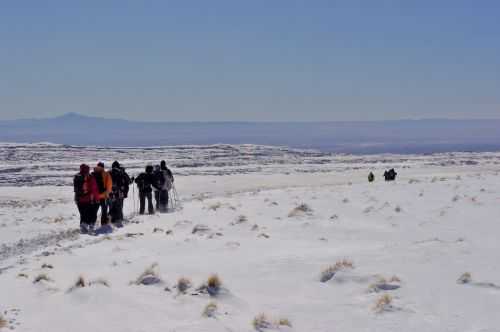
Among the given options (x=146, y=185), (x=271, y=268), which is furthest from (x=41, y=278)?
(x=146, y=185)

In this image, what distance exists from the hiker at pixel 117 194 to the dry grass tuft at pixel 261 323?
10664 mm

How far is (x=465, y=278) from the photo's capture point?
312 inches

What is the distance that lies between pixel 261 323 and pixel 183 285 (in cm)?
177

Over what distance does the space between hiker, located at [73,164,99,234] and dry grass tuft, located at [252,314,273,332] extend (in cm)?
1004

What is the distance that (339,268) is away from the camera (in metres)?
8.79

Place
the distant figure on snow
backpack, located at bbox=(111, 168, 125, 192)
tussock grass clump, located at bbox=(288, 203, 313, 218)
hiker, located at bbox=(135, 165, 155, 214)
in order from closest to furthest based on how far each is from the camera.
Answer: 1. tussock grass clump, located at bbox=(288, 203, 313, 218)
2. backpack, located at bbox=(111, 168, 125, 192)
3. hiker, located at bbox=(135, 165, 155, 214)
4. the distant figure on snow

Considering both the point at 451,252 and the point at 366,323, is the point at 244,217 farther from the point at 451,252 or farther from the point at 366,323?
the point at 366,323

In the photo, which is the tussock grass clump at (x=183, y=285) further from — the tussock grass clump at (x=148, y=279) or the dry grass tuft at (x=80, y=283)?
the dry grass tuft at (x=80, y=283)

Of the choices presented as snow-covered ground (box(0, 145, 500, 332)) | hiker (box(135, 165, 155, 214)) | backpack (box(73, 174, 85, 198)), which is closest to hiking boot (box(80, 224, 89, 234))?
snow-covered ground (box(0, 145, 500, 332))

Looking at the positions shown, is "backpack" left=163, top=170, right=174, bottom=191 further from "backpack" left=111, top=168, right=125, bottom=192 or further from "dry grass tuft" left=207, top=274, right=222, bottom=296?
"dry grass tuft" left=207, top=274, right=222, bottom=296

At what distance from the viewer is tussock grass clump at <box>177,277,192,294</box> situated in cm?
804

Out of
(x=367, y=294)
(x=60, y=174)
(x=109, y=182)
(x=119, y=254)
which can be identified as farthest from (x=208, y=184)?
(x=367, y=294)

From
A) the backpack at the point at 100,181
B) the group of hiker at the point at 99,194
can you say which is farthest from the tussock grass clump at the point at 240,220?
the backpack at the point at 100,181

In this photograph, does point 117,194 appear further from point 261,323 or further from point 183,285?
point 261,323
